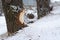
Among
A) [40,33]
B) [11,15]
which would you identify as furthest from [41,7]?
[40,33]

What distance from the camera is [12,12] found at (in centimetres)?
955

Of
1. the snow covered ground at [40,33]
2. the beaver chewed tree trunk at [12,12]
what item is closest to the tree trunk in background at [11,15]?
the beaver chewed tree trunk at [12,12]

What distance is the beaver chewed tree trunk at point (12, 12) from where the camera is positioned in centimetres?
947

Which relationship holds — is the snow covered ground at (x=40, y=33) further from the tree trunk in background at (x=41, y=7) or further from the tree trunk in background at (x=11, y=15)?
the tree trunk in background at (x=41, y=7)

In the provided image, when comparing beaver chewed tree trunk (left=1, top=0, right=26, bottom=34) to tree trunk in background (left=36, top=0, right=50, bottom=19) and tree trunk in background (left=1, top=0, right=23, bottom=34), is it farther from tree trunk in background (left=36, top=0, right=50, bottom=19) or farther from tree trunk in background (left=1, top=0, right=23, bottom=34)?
tree trunk in background (left=36, top=0, right=50, bottom=19)

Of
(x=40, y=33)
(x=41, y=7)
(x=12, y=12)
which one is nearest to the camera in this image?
(x=40, y=33)

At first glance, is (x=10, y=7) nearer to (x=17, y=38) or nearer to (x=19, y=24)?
(x=19, y=24)

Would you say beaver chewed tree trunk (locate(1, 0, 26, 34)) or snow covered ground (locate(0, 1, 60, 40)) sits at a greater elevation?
beaver chewed tree trunk (locate(1, 0, 26, 34))

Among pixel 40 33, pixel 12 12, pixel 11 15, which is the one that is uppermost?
pixel 12 12

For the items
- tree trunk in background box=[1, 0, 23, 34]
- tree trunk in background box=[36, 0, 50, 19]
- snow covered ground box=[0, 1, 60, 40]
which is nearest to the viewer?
snow covered ground box=[0, 1, 60, 40]

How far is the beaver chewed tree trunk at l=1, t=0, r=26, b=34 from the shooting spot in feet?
31.1

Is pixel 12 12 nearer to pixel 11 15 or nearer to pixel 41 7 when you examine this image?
pixel 11 15

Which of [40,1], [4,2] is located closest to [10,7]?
[4,2]

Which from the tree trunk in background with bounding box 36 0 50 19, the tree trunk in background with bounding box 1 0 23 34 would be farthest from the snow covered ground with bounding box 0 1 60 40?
the tree trunk in background with bounding box 36 0 50 19
